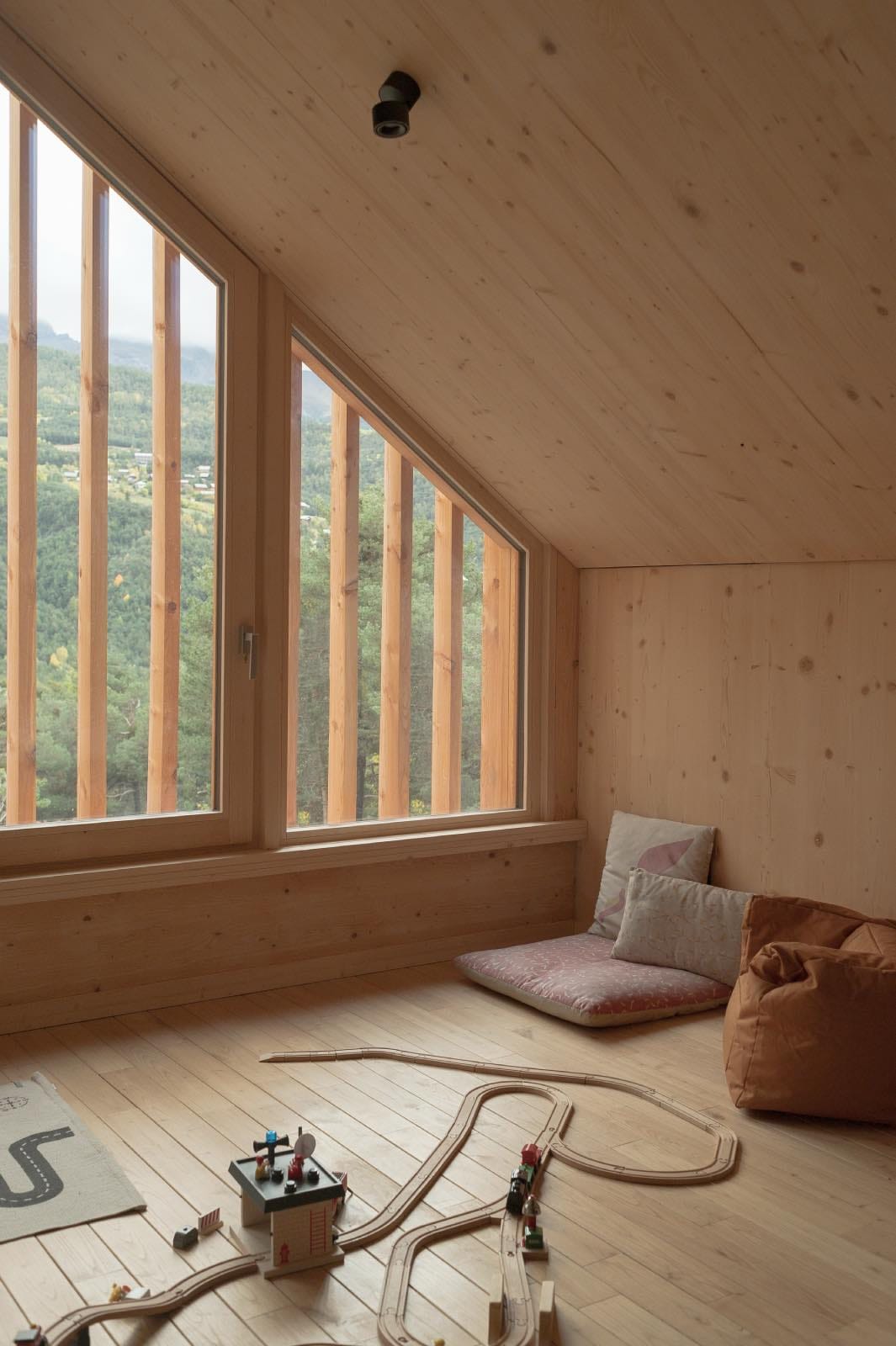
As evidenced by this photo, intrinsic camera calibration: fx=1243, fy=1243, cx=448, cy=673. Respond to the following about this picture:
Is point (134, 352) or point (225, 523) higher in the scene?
point (134, 352)

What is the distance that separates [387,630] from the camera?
4.25m

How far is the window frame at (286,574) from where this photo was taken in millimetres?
3895

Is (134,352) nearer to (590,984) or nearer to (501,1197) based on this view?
(590,984)

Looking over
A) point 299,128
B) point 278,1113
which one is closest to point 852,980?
point 278,1113

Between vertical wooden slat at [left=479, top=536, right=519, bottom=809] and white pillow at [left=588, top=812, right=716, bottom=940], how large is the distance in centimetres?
44

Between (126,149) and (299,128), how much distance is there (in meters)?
0.67

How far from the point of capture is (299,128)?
126 inches

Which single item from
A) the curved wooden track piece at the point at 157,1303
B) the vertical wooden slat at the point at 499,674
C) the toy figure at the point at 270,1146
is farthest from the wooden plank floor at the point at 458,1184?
the vertical wooden slat at the point at 499,674

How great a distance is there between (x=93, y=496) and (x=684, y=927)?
2235mm

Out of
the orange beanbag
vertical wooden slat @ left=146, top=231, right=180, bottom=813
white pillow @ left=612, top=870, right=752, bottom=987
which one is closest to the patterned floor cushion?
white pillow @ left=612, top=870, right=752, bottom=987

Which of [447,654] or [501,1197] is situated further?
[447,654]

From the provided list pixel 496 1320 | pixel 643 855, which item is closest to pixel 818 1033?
pixel 496 1320

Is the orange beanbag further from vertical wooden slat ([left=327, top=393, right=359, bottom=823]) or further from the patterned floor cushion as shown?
vertical wooden slat ([left=327, top=393, right=359, bottom=823])

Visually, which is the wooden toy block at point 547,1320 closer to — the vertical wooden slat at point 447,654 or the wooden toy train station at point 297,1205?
the wooden toy train station at point 297,1205
